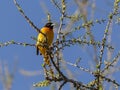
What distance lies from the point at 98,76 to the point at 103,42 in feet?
0.93

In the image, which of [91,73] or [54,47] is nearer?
[91,73]

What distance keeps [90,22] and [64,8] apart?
0.24m

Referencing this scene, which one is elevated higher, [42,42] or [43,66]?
[42,42]

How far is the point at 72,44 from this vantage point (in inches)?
89.0

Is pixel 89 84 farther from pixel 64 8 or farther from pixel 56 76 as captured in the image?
pixel 64 8

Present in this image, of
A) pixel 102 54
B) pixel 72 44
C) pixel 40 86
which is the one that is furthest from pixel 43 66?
pixel 102 54

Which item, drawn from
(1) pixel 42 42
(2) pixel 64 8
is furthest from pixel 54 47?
(2) pixel 64 8

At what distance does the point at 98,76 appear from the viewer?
2.27 m

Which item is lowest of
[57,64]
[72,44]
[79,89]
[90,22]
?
[79,89]

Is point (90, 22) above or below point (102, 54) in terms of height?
above

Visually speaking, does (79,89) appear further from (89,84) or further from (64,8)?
(64,8)

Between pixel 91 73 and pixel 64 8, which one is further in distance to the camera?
pixel 64 8

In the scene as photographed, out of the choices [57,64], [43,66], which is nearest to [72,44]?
[57,64]

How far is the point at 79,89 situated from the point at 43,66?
0.36 metres
